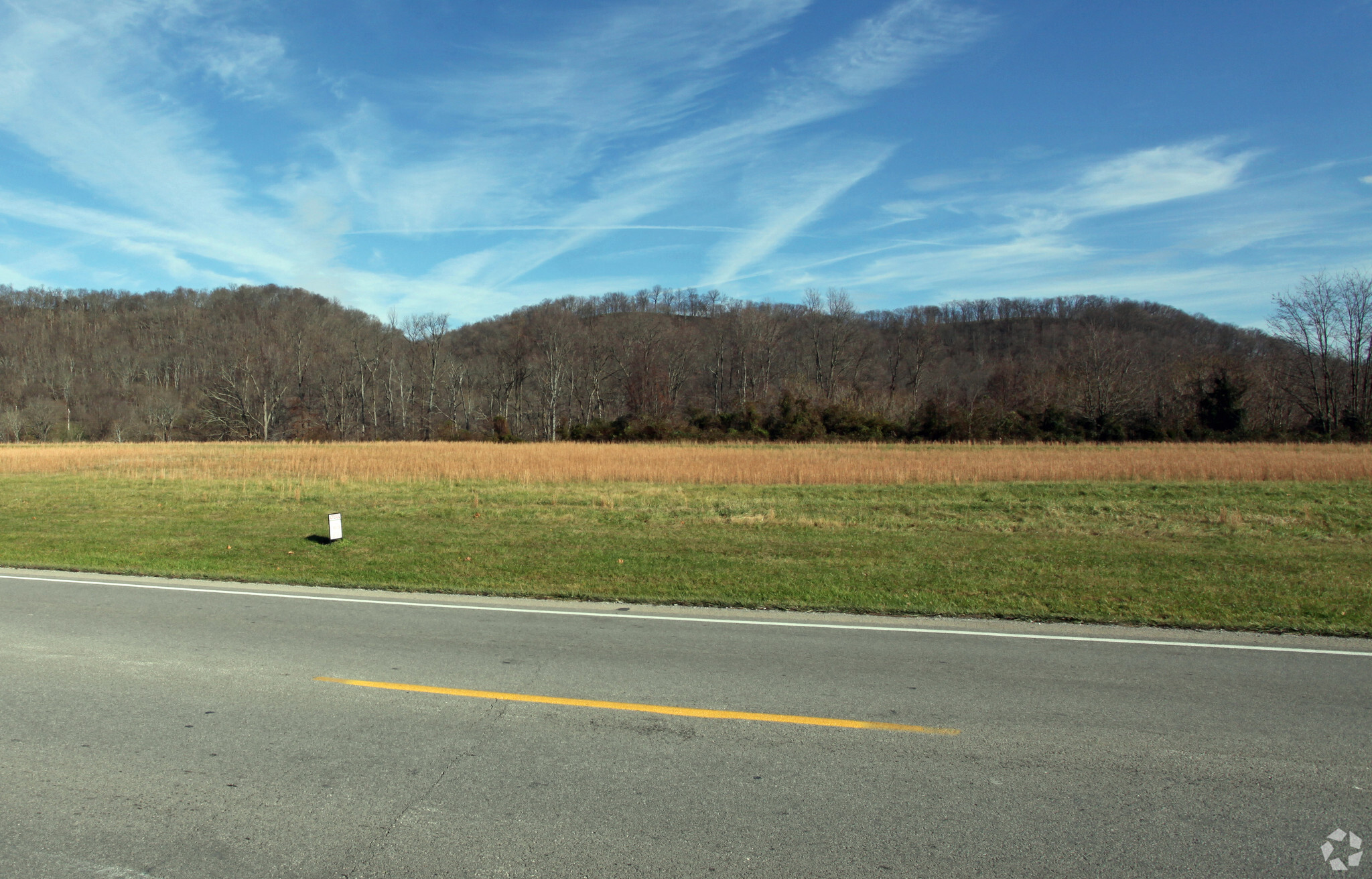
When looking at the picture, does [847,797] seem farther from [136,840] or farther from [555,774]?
[136,840]

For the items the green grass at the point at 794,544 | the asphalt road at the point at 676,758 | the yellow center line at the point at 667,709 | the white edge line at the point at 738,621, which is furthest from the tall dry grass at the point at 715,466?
the yellow center line at the point at 667,709

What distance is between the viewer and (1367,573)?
10516 millimetres

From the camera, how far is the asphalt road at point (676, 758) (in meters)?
3.51

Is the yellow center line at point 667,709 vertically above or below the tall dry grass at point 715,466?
below

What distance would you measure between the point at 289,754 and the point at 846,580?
756 cm

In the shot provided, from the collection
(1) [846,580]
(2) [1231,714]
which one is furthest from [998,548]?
(2) [1231,714]

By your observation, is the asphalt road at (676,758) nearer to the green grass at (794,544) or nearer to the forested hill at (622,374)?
the green grass at (794,544)

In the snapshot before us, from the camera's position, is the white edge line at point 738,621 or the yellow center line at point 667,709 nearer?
the yellow center line at point 667,709

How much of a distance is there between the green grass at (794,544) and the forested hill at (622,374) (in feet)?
123

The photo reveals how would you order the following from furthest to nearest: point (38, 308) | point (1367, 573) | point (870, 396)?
1. point (38, 308)
2. point (870, 396)
3. point (1367, 573)

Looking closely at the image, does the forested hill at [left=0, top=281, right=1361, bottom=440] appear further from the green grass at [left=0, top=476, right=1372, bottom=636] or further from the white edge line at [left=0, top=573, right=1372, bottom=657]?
the white edge line at [left=0, top=573, right=1372, bottom=657]

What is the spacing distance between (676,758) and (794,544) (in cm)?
940

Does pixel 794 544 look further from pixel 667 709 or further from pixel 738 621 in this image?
pixel 667 709

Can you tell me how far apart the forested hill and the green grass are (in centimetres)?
3757
